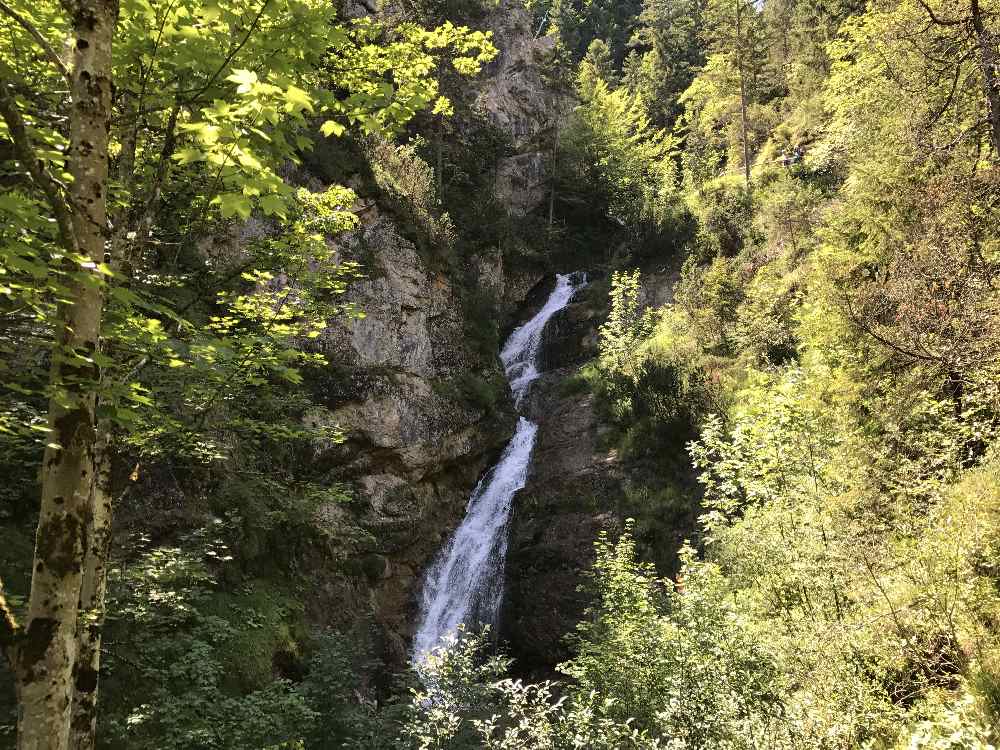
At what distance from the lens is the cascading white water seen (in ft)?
50.4

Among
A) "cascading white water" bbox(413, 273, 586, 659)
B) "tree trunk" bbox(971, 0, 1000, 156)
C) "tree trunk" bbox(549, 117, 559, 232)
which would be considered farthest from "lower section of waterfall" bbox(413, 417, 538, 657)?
"tree trunk" bbox(549, 117, 559, 232)

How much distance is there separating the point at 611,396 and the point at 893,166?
1164 centimetres

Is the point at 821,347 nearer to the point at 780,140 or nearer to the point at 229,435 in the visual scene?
the point at 229,435

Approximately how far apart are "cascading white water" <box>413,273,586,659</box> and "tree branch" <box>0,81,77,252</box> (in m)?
12.4

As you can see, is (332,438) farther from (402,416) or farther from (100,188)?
(402,416)

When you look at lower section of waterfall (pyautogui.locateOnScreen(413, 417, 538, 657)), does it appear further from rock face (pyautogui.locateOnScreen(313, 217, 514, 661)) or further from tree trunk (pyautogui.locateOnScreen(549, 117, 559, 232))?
tree trunk (pyautogui.locateOnScreen(549, 117, 559, 232))

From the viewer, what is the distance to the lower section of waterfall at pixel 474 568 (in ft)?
50.3

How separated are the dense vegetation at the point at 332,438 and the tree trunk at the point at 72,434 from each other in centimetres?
1

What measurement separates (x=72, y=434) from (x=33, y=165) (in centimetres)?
119

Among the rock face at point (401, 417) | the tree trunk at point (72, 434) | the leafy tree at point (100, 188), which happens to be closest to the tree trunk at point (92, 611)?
the leafy tree at point (100, 188)

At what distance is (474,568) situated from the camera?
1641 cm

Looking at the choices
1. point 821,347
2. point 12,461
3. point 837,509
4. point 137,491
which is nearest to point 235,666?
point 137,491

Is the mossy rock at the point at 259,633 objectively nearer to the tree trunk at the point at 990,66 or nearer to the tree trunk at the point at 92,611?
the tree trunk at the point at 92,611

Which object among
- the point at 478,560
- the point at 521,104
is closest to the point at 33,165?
the point at 478,560
